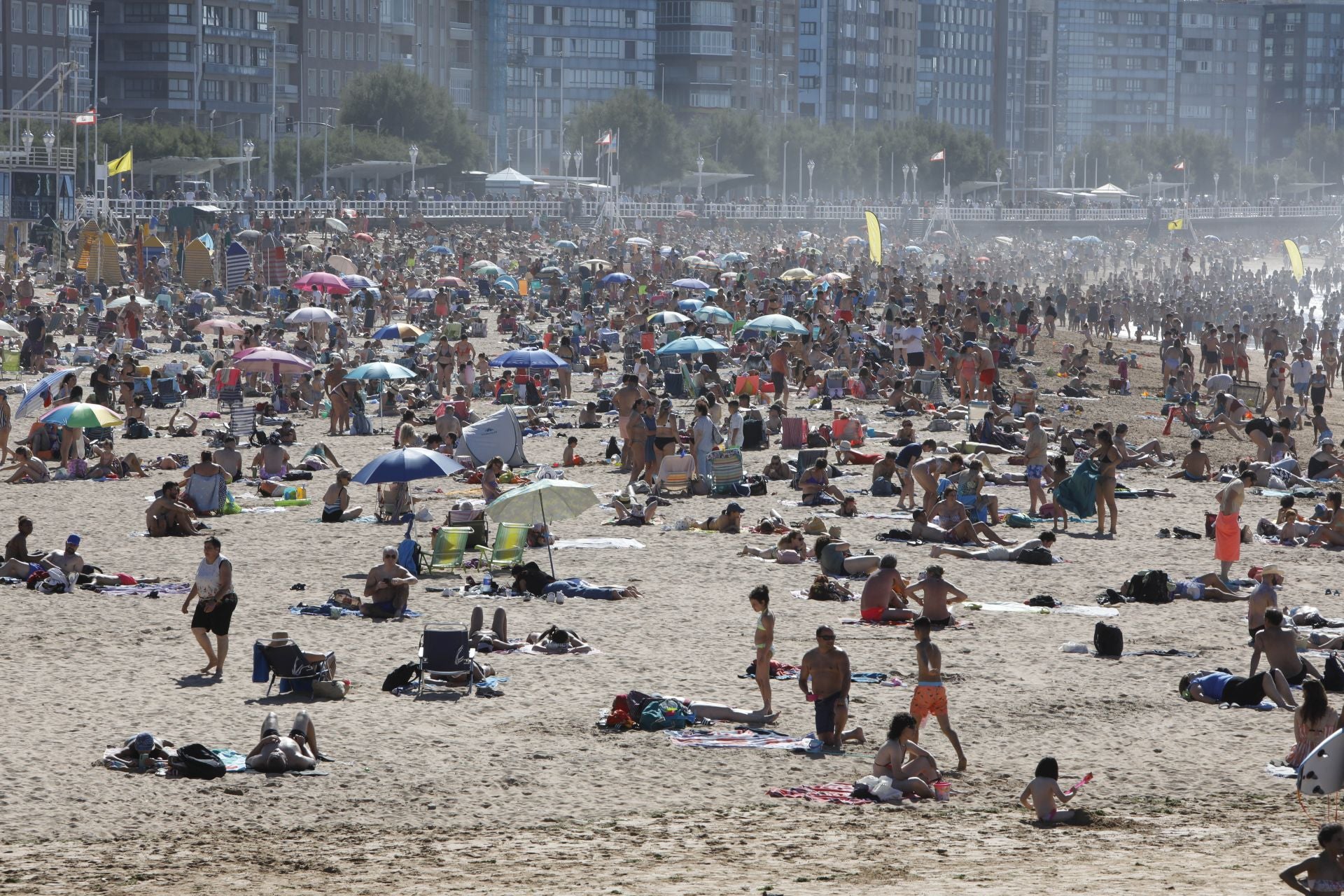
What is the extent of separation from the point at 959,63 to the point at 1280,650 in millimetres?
137247

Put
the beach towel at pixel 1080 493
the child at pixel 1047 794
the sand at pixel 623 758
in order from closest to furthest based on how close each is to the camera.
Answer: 1. the sand at pixel 623 758
2. the child at pixel 1047 794
3. the beach towel at pixel 1080 493

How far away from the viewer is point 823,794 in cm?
1089

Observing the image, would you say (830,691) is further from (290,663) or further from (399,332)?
(399,332)

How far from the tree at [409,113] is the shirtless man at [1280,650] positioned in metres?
73.5

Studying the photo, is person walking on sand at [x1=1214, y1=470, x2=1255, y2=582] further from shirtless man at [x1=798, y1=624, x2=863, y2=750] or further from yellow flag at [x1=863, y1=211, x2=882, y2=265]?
yellow flag at [x1=863, y1=211, x2=882, y2=265]

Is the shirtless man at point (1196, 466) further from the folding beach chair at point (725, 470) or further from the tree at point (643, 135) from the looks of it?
the tree at point (643, 135)

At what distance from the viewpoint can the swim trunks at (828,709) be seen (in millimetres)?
11695

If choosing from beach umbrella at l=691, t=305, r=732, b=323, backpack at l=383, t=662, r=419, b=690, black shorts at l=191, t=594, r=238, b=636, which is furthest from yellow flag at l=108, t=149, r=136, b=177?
backpack at l=383, t=662, r=419, b=690

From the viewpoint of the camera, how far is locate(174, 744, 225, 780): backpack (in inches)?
430

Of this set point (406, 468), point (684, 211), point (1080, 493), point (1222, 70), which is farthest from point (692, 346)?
point (1222, 70)

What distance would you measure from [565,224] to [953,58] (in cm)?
7849

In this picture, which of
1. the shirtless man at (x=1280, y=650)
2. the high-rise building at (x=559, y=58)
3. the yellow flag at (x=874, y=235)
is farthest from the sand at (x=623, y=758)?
the high-rise building at (x=559, y=58)

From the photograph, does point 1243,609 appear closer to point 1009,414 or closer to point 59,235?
point 1009,414

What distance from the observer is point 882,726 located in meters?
12.2
